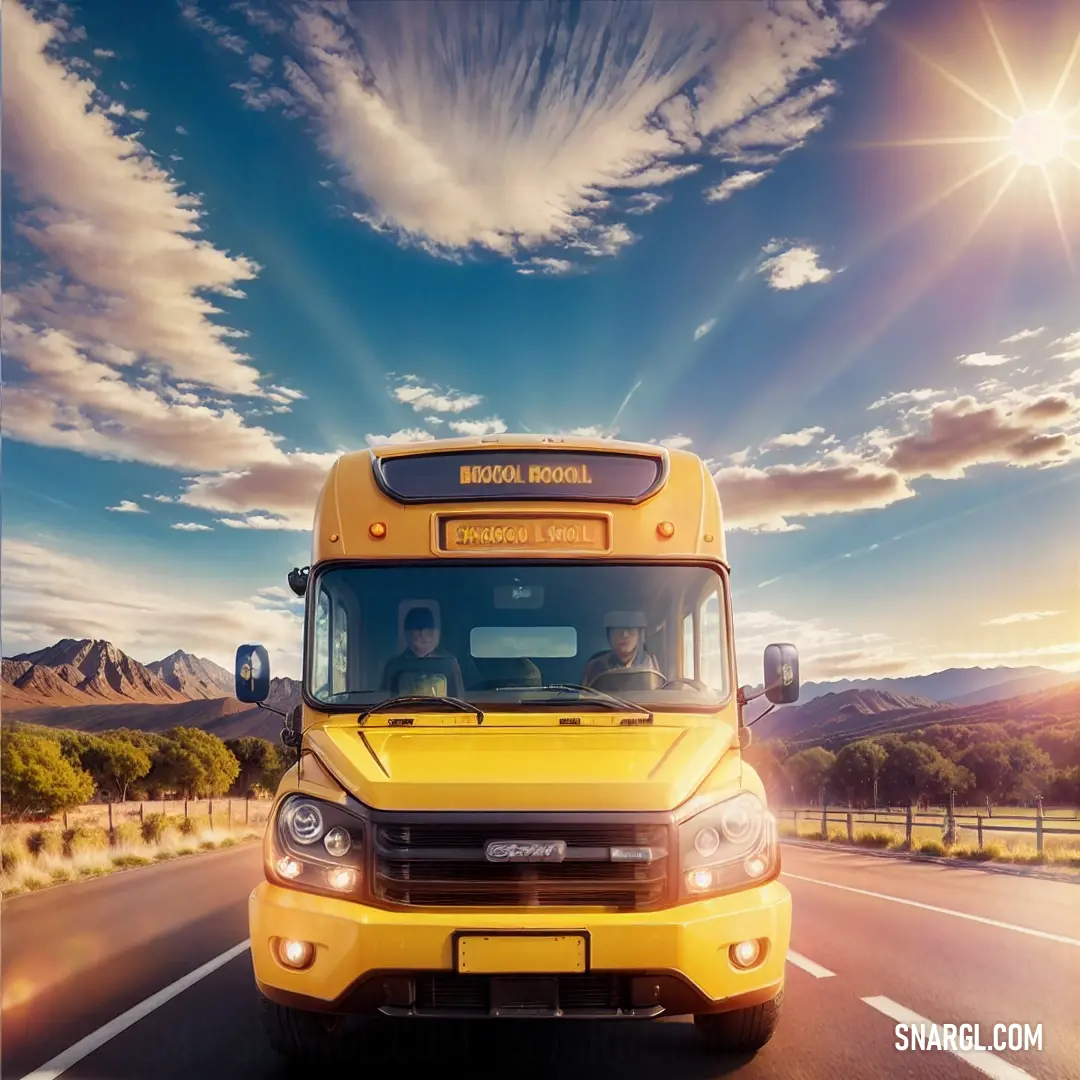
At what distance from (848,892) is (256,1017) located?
1060 centimetres

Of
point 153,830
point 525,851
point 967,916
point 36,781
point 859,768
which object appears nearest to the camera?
point 525,851

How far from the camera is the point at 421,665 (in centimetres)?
639

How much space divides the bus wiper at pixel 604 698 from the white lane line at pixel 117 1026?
3039 millimetres

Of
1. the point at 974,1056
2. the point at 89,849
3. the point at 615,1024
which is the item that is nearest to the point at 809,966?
the point at 615,1024

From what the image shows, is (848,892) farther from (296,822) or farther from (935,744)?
(935,744)

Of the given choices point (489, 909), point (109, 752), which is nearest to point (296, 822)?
point (489, 909)

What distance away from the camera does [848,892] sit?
15.2m

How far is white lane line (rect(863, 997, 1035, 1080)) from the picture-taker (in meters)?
5.29

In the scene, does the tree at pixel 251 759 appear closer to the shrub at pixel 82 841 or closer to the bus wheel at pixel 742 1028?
the shrub at pixel 82 841

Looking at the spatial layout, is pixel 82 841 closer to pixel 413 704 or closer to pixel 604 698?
pixel 413 704

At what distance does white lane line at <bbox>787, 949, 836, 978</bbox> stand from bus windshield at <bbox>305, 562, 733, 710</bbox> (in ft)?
9.50

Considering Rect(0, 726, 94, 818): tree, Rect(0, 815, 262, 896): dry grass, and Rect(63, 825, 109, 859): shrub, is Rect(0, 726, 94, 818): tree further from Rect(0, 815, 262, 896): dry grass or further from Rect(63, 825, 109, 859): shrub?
Rect(63, 825, 109, 859): shrub
